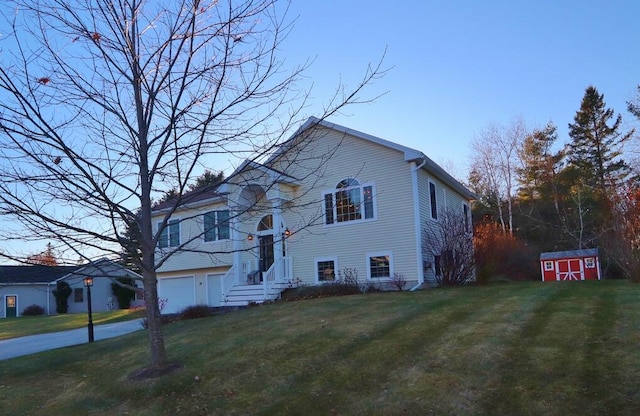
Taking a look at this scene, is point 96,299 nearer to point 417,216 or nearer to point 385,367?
point 417,216

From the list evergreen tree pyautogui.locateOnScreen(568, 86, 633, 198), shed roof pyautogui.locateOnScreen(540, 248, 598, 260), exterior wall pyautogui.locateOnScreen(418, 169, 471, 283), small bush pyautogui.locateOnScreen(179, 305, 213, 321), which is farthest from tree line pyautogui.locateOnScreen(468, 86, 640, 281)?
small bush pyautogui.locateOnScreen(179, 305, 213, 321)

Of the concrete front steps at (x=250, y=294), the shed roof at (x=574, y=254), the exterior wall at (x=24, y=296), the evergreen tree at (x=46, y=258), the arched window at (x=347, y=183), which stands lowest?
the exterior wall at (x=24, y=296)

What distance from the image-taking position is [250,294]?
17.3 m

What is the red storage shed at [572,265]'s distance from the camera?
24.0 metres

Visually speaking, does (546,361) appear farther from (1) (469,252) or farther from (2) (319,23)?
(1) (469,252)

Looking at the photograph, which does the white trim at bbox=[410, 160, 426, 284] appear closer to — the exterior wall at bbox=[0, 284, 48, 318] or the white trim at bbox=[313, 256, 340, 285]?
the white trim at bbox=[313, 256, 340, 285]

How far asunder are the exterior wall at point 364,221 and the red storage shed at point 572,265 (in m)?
11.4

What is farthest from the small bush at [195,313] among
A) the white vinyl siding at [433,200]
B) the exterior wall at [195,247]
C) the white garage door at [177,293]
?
the white vinyl siding at [433,200]

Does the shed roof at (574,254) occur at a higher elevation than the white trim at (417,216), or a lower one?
lower

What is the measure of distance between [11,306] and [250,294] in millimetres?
29645

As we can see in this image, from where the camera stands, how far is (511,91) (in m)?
17.6

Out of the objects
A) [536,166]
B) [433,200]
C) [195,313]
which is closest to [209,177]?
[195,313]

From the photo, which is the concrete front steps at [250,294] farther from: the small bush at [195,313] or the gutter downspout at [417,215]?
the gutter downspout at [417,215]

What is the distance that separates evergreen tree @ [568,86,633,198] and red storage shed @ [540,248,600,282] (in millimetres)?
14319
